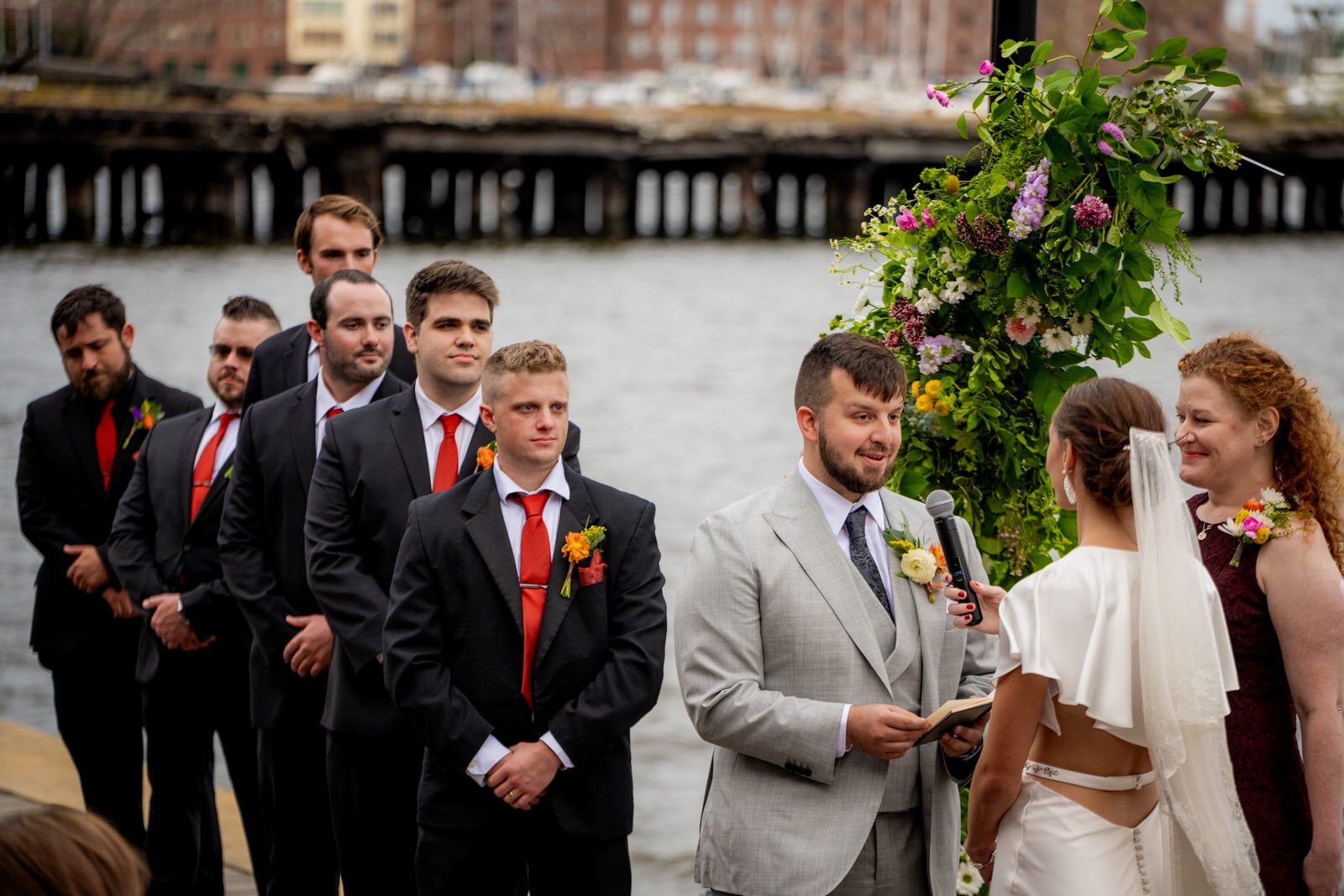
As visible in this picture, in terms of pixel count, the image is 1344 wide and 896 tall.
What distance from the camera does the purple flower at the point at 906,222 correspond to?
4742mm

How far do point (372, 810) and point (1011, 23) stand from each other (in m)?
2.91

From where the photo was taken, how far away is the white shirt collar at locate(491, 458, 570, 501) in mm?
4223

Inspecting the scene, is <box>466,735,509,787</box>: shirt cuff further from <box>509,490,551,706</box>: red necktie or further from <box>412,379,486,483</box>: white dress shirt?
<box>412,379,486,483</box>: white dress shirt

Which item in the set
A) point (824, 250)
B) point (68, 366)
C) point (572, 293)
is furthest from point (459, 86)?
point (68, 366)

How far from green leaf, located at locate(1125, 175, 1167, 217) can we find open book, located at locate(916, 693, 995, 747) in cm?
157

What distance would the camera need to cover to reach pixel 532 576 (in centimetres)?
419

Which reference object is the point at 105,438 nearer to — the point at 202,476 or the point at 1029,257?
the point at 202,476

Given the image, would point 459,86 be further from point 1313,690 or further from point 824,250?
point 1313,690

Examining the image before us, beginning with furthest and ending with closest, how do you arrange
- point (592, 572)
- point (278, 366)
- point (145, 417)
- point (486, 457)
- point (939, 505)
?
point (145, 417) < point (278, 366) < point (486, 457) < point (592, 572) < point (939, 505)

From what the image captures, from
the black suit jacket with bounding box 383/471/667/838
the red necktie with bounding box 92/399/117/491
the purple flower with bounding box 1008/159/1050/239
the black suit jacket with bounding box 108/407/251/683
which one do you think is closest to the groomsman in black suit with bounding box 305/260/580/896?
the black suit jacket with bounding box 383/471/667/838

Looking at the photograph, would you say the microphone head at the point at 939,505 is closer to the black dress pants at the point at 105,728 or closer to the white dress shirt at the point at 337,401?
the white dress shirt at the point at 337,401

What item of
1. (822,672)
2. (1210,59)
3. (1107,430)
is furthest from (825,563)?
(1210,59)

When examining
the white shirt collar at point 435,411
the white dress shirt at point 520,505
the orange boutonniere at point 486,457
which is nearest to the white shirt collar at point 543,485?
the white dress shirt at point 520,505

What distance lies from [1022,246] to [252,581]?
2.50m
